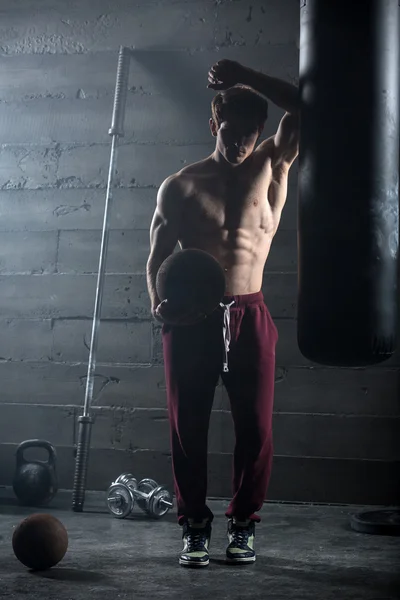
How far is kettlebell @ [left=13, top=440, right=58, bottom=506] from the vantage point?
155 inches

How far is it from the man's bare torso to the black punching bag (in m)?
0.55

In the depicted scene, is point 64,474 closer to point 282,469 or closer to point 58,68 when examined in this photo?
point 282,469

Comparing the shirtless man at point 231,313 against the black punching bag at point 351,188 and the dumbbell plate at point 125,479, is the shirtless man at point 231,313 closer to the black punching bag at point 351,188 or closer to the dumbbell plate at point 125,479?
the black punching bag at point 351,188

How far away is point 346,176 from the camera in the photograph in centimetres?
237

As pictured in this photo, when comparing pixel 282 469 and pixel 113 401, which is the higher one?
pixel 113 401

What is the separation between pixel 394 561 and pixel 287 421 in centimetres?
127

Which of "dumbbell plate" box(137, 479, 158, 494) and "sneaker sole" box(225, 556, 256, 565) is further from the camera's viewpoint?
"dumbbell plate" box(137, 479, 158, 494)

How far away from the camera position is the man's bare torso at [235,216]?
299 centimetres

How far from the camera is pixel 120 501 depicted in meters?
3.75

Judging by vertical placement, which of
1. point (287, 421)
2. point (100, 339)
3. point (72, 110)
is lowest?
point (287, 421)

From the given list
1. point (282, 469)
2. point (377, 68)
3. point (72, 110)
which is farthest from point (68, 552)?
point (72, 110)

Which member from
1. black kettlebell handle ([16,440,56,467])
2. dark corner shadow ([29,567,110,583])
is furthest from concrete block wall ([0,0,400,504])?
dark corner shadow ([29,567,110,583])

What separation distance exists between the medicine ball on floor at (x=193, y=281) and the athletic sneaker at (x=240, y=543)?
796mm

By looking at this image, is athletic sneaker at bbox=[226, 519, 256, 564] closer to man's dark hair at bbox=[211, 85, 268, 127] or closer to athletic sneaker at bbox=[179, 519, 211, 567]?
athletic sneaker at bbox=[179, 519, 211, 567]
